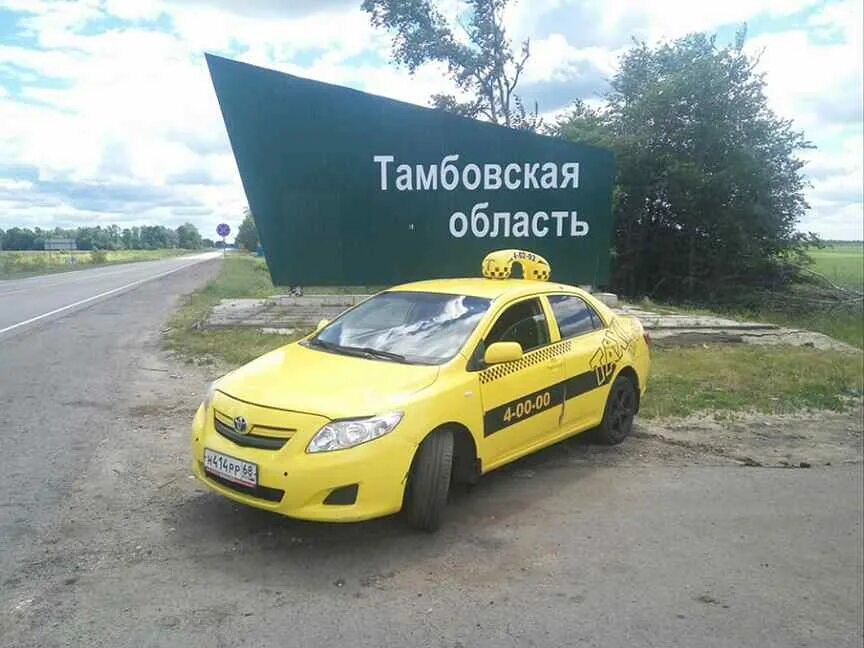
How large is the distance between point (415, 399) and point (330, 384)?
544 mm

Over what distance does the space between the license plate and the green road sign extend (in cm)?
871

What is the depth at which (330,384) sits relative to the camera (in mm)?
4402

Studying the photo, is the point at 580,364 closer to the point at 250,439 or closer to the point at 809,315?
the point at 250,439

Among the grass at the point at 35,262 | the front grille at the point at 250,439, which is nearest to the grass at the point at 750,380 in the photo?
the front grille at the point at 250,439

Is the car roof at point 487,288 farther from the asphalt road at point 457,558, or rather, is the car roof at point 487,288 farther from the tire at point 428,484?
the tire at point 428,484

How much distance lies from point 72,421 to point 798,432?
6.85m

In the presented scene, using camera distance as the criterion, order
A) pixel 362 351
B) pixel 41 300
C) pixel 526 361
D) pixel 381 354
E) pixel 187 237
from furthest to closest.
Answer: pixel 187 237 < pixel 41 300 < pixel 526 361 < pixel 362 351 < pixel 381 354

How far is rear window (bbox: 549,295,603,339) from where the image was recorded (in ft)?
19.2

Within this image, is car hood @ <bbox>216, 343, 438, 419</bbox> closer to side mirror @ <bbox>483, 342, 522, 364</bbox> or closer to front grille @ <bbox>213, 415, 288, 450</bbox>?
front grille @ <bbox>213, 415, 288, 450</bbox>

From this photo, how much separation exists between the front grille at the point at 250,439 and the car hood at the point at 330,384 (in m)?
0.19

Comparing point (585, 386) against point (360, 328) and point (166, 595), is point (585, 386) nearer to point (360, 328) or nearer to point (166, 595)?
point (360, 328)

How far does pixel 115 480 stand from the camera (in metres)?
5.13

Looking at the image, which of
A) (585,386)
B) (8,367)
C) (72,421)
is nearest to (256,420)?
(585,386)

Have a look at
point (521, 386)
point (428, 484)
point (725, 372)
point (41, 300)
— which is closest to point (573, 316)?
point (521, 386)
